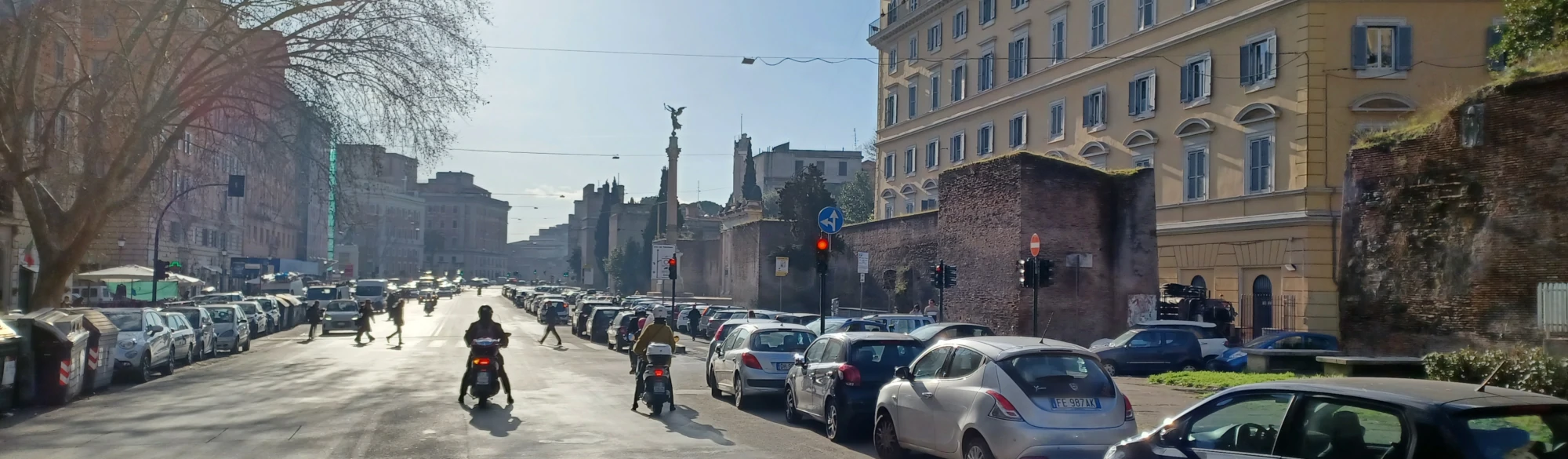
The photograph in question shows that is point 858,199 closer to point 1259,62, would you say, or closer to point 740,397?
point 1259,62

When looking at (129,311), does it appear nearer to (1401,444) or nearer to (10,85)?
(10,85)

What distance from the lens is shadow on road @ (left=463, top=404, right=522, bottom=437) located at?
1445 cm

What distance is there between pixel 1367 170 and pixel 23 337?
22291mm

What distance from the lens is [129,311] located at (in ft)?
78.8

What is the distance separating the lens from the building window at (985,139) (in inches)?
2031

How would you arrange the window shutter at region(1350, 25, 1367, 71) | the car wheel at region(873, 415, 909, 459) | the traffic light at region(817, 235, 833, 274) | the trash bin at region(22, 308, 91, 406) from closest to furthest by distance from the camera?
the car wheel at region(873, 415, 909, 459) < the trash bin at region(22, 308, 91, 406) < the traffic light at region(817, 235, 833, 274) < the window shutter at region(1350, 25, 1367, 71)

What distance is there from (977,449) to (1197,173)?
3111cm

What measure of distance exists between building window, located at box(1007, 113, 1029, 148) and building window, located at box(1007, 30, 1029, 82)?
65.6 inches

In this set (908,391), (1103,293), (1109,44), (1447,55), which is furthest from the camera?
(1109,44)

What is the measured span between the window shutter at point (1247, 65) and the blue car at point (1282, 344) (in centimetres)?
1190

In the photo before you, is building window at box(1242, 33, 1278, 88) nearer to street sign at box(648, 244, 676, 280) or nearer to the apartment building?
the apartment building

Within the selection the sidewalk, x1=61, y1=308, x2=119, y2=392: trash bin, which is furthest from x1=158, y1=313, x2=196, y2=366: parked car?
the sidewalk

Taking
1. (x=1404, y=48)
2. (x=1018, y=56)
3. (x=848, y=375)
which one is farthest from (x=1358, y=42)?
(x=848, y=375)

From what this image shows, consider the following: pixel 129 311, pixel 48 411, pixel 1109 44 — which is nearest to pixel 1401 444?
pixel 48 411
